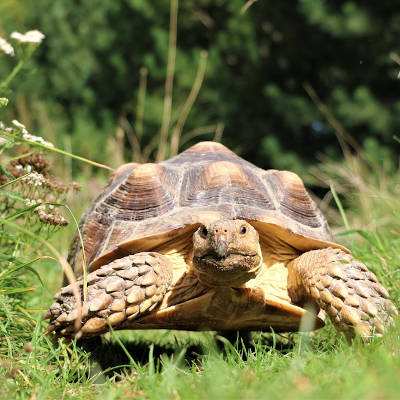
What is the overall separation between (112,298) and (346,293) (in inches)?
32.7

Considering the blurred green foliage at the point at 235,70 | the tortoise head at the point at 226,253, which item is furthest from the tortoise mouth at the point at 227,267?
the blurred green foliage at the point at 235,70

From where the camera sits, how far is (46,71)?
628 inches

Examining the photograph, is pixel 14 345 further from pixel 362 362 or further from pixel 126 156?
pixel 126 156

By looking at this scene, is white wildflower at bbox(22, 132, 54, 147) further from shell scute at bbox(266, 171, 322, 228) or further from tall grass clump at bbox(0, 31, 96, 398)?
shell scute at bbox(266, 171, 322, 228)

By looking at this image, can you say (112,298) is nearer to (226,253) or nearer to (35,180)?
(226,253)

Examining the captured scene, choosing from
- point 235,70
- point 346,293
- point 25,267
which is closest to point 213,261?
point 346,293

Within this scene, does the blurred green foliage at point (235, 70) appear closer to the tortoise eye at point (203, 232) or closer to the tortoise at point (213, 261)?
the tortoise at point (213, 261)

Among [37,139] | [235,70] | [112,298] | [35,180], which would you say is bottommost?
[235,70]

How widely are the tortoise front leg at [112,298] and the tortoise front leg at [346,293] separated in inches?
22.0

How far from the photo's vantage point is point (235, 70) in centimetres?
1402

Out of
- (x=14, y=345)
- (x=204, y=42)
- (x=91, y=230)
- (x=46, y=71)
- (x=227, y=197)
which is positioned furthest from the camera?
(x=46, y=71)

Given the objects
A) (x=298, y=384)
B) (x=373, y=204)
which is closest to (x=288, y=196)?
(x=298, y=384)

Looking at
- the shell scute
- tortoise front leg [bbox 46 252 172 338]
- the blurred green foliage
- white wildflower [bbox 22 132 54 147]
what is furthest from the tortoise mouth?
the blurred green foliage

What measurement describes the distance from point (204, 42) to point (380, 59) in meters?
4.28
